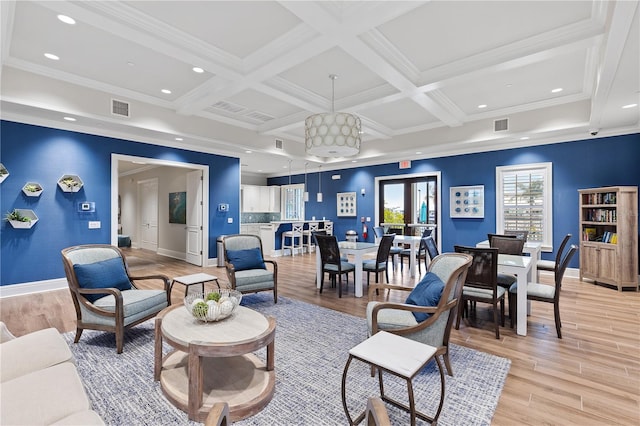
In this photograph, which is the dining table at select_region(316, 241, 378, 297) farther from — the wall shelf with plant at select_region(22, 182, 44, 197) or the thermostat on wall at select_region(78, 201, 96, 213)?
the wall shelf with plant at select_region(22, 182, 44, 197)

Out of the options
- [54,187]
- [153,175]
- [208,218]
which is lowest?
[208,218]

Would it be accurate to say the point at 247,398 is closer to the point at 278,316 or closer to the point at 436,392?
the point at 436,392

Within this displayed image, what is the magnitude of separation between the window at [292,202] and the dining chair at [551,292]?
8.68 m

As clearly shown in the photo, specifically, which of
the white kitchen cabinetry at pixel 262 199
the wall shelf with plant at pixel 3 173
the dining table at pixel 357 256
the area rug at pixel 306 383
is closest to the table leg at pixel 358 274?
the dining table at pixel 357 256

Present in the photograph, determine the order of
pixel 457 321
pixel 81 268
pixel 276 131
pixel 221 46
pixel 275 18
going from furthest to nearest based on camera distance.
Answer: pixel 276 131, pixel 221 46, pixel 457 321, pixel 275 18, pixel 81 268

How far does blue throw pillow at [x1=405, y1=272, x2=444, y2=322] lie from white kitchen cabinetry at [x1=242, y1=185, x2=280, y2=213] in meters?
10.1

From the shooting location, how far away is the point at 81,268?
289 centimetres

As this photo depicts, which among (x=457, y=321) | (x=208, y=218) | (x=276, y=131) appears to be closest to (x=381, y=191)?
(x=276, y=131)

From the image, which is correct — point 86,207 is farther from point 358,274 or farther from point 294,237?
→ point 294,237

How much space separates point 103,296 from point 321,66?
12.3 ft

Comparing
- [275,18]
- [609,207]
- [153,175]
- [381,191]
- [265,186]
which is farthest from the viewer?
[265,186]

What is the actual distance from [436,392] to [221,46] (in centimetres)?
417

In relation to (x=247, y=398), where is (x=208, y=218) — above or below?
above

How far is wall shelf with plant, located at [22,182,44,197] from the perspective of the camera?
15.4 feet
